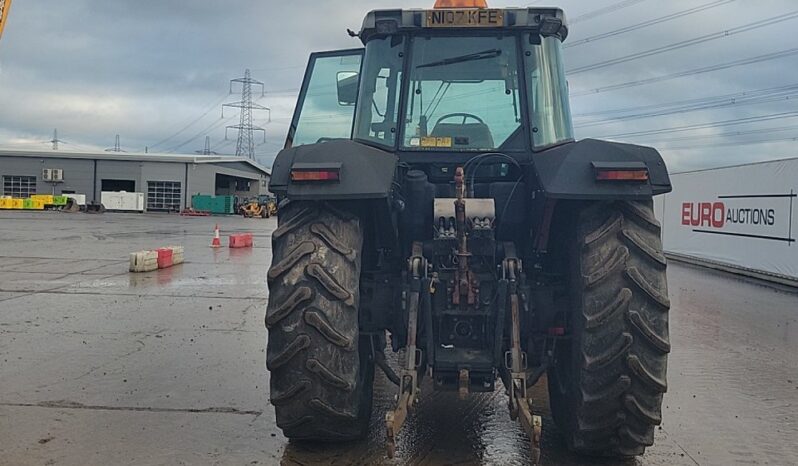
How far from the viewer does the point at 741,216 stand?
53.8 feet

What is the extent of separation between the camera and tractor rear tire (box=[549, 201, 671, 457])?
360cm

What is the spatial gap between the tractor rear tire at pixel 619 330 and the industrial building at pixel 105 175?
55.7 m

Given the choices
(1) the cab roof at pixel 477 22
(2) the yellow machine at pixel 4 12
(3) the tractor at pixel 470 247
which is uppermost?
(2) the yellow machine at pixel 4 12

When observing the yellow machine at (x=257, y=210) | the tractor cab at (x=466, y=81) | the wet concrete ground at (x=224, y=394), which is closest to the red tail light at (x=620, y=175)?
the tractor cab at (x=466, y=81)

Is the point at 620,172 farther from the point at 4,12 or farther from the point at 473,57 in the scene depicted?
the point at 4,12

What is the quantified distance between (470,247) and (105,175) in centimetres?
5778

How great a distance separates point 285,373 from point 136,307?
6.47 m

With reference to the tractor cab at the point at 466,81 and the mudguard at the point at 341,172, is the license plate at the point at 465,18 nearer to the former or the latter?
the tractor cab at the point at 466,81

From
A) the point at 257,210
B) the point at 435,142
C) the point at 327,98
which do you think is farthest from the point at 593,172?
the point at 257,210

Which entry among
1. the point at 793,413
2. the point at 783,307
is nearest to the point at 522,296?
the point at 793,413

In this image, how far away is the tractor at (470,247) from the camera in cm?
365

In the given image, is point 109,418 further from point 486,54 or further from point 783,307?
point 783,307

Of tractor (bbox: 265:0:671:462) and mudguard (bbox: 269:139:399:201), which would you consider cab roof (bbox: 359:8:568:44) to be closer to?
tractor (bbox: 265:0:671:462)

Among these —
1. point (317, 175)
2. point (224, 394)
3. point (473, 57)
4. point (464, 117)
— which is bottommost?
point (224, 394)
